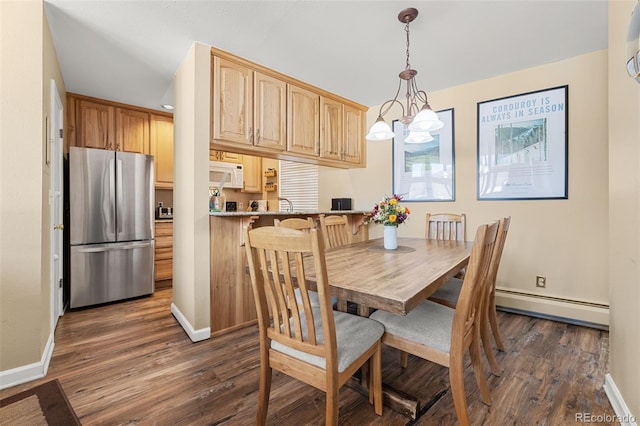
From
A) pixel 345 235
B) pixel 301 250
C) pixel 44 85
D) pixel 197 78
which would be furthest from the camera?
pixel 345 235

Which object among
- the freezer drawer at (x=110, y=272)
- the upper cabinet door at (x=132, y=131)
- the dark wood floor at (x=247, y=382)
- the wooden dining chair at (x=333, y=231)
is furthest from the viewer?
the upper cabinet door at (x=132, y=131)

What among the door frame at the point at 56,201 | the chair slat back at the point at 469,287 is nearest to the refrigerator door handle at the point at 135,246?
the door frame at the point at 56,201

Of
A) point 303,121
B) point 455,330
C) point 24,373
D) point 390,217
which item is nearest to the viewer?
point 455,330

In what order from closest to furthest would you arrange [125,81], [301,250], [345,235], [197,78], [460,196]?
[301,250] < [197,78] < [345,235] < [125,81] < [460,196]

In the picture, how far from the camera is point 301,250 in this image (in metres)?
1.04

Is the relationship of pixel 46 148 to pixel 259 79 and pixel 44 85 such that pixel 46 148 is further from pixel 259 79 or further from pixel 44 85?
pixel 259 79

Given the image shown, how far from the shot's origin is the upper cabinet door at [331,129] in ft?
11.1

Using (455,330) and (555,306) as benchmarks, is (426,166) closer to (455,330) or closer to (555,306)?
(555,306)

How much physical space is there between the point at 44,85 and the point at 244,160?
296 centimetres

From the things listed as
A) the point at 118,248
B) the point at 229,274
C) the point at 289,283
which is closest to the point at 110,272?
the point at 118,248

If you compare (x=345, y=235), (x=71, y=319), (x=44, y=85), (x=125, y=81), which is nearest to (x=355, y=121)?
(x=345, y=235)

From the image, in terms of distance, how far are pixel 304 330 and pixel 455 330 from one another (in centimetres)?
67

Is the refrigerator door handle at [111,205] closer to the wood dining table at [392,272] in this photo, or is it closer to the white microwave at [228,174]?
the white microwave at [228,174]

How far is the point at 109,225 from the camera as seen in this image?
3.11 metres
